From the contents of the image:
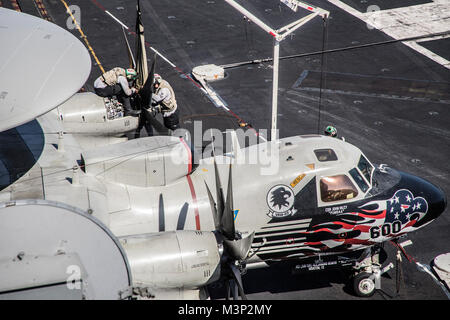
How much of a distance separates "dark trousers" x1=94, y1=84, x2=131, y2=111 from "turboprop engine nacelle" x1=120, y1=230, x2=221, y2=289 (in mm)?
9291

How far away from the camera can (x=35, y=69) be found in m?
17.6

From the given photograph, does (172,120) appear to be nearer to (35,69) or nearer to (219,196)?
(35,69)

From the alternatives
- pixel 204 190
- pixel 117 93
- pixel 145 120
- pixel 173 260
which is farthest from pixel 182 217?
pixel 117 93

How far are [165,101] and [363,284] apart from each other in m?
11.4

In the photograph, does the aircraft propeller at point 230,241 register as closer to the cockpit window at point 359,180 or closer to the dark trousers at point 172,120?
the cockpit window at point 359,180

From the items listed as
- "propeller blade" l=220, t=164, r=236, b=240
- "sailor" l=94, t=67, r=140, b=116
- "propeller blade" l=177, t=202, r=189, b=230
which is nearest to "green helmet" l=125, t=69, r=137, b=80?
"sailor" l=94, t=67, r=140, b=116

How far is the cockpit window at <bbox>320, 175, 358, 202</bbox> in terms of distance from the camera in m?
18.3

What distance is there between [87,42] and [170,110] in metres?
18.2

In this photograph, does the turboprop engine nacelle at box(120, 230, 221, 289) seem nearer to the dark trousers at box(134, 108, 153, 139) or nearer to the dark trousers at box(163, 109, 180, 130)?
the dark trousers at box(134, 108, 153, 139)

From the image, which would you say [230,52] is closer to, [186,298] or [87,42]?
[87,42]

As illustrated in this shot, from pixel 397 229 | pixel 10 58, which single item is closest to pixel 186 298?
pixel 397 229

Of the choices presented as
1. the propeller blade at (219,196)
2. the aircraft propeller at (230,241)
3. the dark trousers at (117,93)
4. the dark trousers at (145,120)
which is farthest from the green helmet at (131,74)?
the aircraft propeller at (230,241)

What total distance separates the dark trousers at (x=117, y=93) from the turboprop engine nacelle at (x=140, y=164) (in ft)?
16.0

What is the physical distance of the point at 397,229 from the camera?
18.9m
